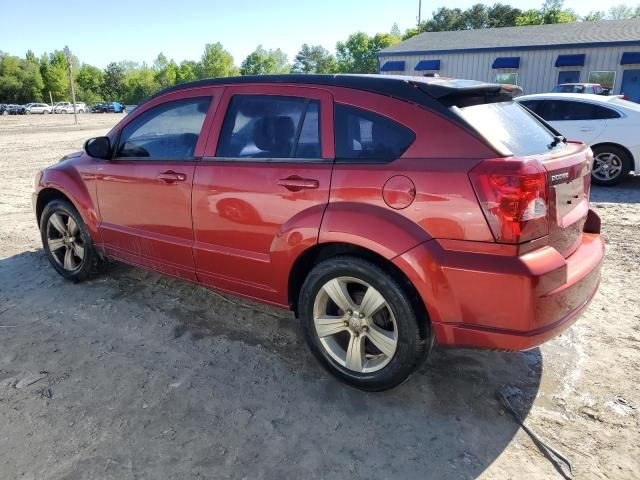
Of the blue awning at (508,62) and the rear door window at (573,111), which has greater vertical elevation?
the blue awning at (508,62)

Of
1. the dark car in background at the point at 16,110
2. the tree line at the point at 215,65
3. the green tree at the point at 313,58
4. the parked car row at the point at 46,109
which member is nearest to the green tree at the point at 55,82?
the tree line at the point at 215,65

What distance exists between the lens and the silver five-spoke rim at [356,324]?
2.77 metres

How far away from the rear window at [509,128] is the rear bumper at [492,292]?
1.83ft

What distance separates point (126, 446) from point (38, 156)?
14266 mm

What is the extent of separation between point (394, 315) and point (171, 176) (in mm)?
1904

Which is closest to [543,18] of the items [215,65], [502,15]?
[502,15]

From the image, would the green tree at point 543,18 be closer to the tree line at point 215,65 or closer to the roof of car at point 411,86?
the tree line at point 215,65

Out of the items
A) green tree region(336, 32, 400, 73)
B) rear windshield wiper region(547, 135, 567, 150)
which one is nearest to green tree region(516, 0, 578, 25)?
green tree region(336, 32, 400, 73)

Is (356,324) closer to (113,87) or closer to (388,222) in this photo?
(388,222)

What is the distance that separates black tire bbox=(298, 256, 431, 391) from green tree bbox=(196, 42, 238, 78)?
95.1 m

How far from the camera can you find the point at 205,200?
11.0 feet

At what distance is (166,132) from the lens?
3809mm

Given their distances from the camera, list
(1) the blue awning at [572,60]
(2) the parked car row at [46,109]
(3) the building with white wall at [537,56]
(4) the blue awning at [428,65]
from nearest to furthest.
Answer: (3) the building with white wall at [537,56] → (1) the blue awning at [572,60] → (4) the blue awning at [428,65] → (2) the parked car row at [46,109]

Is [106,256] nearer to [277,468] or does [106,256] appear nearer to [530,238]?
[277,468]
